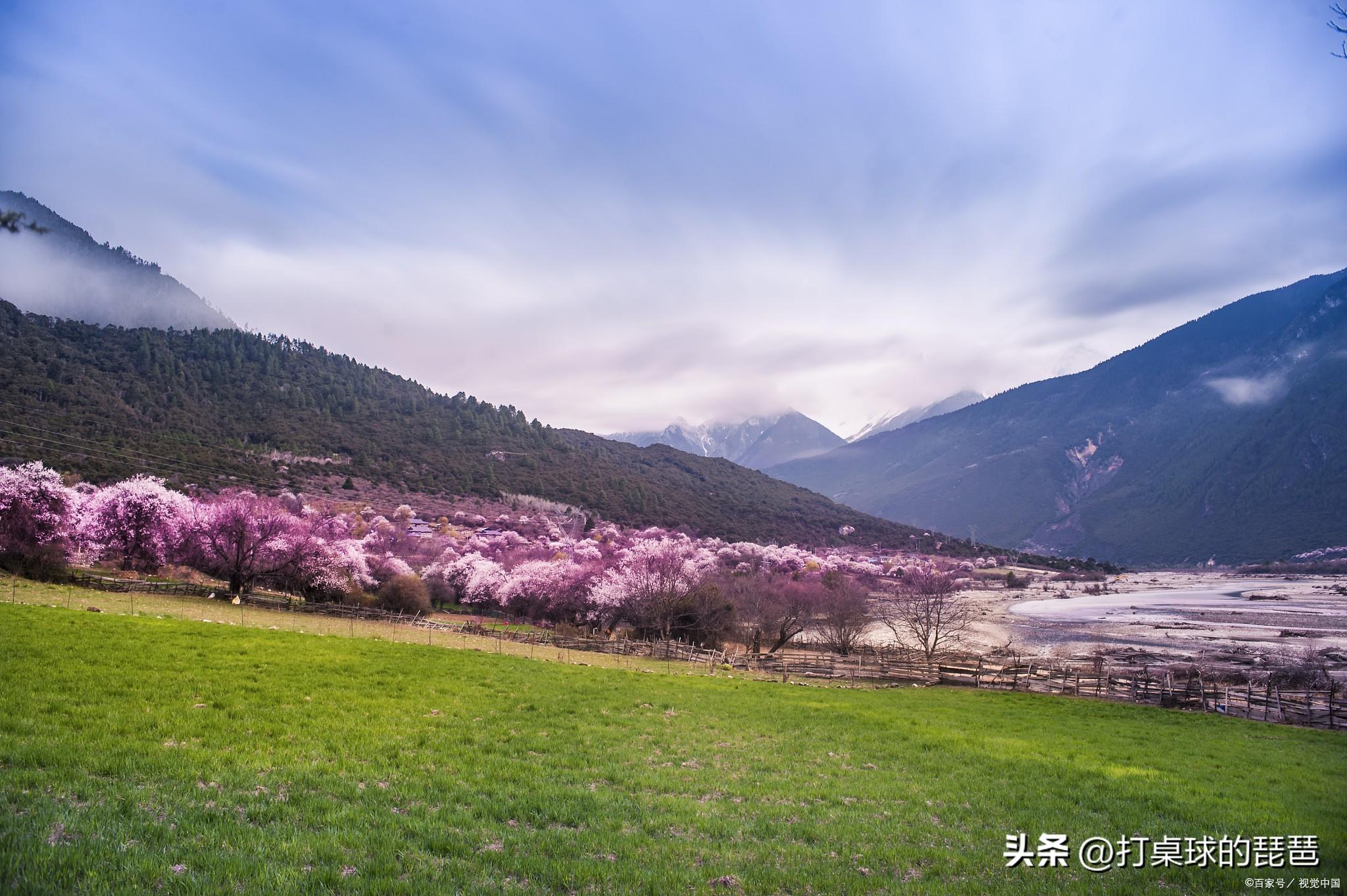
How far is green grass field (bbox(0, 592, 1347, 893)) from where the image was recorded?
20.3 ft

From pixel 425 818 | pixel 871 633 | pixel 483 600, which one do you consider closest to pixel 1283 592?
pixel 871 633

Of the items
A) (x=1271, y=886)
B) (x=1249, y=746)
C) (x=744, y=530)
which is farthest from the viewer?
(x=744, y=530)

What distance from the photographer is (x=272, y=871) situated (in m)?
5.54

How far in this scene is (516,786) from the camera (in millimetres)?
9633

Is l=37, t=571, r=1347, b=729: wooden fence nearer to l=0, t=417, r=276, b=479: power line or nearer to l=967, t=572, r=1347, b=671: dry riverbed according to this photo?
l=967, t=572, r=1347, b=671: dry riverbed

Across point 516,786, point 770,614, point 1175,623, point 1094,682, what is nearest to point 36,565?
point 516,786

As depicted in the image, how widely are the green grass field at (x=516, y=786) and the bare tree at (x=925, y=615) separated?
A: 26470mm

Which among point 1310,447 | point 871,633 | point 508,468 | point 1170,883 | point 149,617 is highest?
point 1310,447

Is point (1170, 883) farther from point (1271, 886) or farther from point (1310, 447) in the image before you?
point (1310, 447)

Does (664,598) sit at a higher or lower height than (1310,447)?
lower

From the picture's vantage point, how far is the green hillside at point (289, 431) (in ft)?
287

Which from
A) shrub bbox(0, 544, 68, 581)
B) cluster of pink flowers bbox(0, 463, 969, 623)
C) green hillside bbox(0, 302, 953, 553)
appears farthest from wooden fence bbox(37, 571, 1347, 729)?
green hillside bbox(0, 302, 953, 553)

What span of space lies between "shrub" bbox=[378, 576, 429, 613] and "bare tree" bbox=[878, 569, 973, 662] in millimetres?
40146

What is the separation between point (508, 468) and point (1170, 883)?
504 feet
